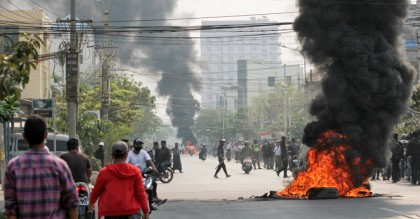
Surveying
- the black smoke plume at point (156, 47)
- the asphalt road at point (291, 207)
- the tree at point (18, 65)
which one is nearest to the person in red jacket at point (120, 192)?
the tree at point (18, 65)

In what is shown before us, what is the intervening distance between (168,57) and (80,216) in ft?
239

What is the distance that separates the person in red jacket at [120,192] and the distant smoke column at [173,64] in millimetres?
A: 58595

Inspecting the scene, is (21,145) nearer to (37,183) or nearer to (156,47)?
(37,183)

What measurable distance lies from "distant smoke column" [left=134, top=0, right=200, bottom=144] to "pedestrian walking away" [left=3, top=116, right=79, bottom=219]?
60.6 metres

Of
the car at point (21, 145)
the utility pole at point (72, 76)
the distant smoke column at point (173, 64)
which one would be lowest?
the car at point (21, 145)

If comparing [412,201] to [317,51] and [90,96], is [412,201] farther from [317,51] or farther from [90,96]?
[90,96]

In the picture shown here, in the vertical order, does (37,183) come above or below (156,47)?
below

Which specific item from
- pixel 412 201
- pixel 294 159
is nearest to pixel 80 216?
pixel 412 201

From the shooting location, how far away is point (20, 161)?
5801 mm

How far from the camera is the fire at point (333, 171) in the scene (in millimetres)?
19062

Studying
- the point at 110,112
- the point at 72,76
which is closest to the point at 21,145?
the point at 72,76

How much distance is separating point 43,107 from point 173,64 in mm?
62097

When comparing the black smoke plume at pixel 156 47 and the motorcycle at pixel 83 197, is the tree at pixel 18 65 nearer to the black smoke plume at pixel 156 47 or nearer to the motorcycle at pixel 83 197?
the motorcycle at pixel 83 197

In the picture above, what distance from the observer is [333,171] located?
1938 cm
